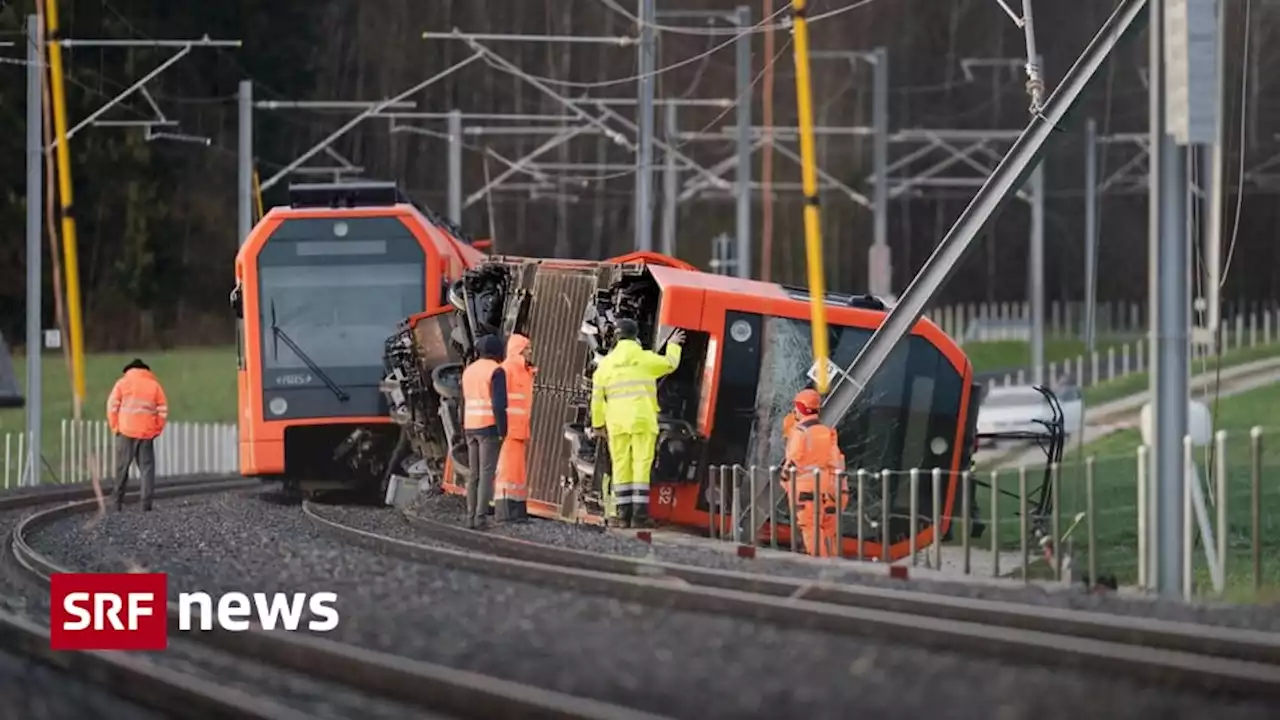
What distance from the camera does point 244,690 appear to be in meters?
9.52

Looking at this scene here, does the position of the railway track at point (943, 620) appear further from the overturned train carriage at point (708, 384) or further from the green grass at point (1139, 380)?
the green grass at point (1139, 380)

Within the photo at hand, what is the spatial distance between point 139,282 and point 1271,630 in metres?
46.8

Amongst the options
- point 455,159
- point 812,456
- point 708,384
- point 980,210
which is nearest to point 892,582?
point 812,456

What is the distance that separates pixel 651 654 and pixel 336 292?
15.1 meters

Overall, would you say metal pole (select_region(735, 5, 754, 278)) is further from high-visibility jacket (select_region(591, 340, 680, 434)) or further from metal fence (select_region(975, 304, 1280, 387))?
metal fence (select_region(975, 304, 1280, 387))

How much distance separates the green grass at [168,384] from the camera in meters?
53.6

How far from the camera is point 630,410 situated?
17984mm

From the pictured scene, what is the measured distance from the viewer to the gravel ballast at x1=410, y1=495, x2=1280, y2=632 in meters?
11.7

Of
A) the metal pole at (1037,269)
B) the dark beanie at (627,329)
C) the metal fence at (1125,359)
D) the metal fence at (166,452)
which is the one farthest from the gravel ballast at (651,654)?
the metal fence at (1125,359)

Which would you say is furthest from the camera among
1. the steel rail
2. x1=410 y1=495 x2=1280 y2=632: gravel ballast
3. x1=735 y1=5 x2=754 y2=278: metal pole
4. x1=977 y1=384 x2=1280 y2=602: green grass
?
x1=735 y1=5 x2=754 y2=278: metal pole

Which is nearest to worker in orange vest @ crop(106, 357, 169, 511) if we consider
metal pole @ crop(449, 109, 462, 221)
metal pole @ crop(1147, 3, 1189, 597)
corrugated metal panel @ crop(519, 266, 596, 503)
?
corrugated metal panel @ crop(519, 266, 596, 503)

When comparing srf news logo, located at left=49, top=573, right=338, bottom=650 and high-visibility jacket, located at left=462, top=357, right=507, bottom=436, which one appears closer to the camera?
srf news logo, located at left=49, top=573, right=338, bottom=650

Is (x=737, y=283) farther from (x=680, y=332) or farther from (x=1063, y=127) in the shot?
(x=1063, y=127)

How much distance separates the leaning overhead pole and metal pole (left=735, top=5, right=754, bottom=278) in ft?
39.3
